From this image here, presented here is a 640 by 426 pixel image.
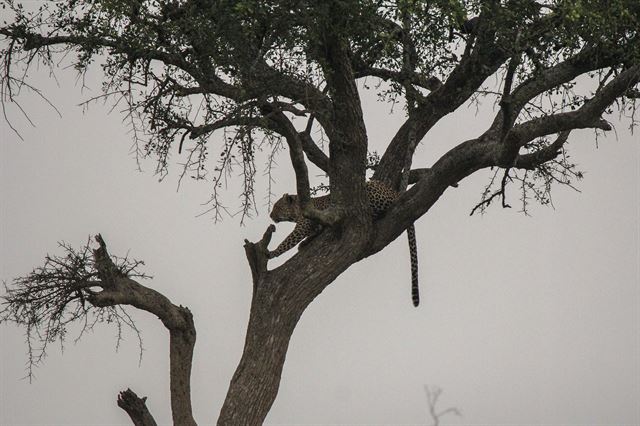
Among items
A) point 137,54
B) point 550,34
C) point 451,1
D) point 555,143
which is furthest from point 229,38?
point 555,143

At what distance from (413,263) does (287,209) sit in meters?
1.49

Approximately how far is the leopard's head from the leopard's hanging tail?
1261mm

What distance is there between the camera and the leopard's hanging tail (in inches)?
476

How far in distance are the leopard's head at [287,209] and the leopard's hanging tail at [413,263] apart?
1261mm

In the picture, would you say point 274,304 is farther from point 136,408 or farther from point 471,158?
point 471,158

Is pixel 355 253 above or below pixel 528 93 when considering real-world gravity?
below

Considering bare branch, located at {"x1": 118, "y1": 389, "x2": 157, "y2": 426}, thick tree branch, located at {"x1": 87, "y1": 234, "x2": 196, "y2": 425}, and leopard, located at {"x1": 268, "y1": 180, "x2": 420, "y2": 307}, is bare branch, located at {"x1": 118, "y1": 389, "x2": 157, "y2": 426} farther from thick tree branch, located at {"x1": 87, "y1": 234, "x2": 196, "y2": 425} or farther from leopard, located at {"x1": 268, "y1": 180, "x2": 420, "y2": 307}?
leopard, located at {"x1": 268, "y1": 180, "x2": 420, "y2": 307}

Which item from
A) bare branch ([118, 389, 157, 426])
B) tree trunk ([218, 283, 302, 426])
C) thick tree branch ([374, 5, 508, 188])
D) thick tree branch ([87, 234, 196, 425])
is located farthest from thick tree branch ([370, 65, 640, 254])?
bare branch ([118, 389, 157, 426])

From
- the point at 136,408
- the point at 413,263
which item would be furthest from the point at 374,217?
the point at 136,408

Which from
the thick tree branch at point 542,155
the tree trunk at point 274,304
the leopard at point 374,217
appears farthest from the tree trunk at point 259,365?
the thick tree branch at point 542,155

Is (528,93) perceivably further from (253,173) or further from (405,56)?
(253,173)

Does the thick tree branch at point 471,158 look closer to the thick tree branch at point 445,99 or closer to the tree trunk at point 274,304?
the tree trunk at point 274,304

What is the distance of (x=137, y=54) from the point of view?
1066 cm

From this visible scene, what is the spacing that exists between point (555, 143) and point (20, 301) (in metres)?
5.37
